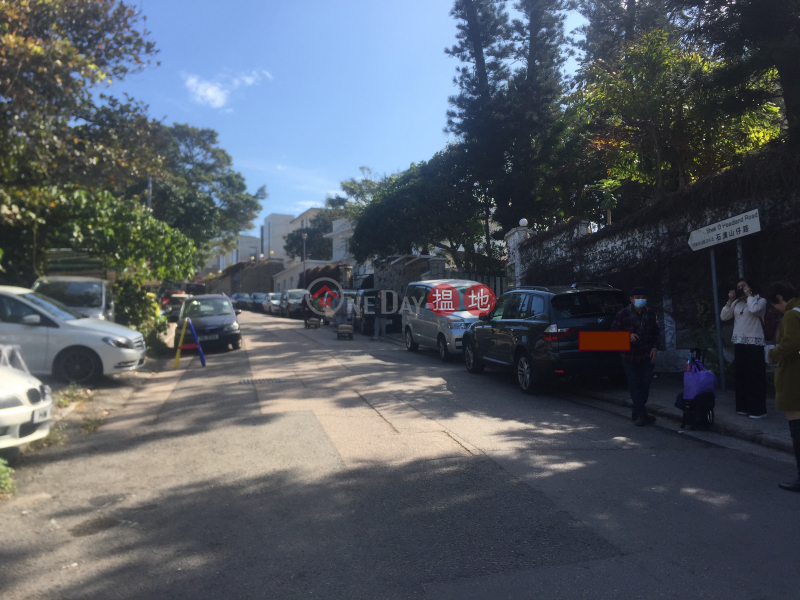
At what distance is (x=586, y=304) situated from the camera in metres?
9.40

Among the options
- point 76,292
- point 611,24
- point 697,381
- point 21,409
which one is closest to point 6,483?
point 21,409

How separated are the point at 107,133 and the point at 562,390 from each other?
11.4 metres

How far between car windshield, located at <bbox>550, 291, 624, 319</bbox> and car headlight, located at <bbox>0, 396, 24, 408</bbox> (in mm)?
7090

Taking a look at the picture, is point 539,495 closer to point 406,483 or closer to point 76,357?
point 406,483

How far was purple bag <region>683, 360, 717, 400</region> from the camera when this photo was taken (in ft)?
22.5

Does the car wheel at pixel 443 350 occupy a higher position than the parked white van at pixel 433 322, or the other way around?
the parked white van at pixel 433 322

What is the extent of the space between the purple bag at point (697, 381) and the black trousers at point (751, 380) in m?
0.79

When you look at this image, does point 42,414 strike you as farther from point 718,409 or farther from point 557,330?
point 718,409

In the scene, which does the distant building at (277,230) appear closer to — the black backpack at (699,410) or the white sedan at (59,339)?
the white sedan at (59,339)

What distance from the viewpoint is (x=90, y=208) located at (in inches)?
603

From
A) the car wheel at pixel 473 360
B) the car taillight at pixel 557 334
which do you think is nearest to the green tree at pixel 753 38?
the car taillight at pixel 557 334

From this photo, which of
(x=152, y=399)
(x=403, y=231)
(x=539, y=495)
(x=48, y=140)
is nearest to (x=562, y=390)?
(x=539, y=495)

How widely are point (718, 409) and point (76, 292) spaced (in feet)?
44.6

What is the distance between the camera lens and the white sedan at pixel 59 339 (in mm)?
9648
